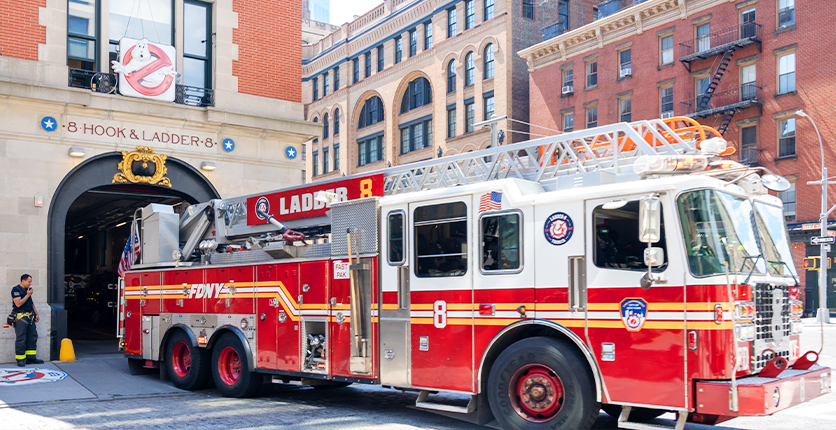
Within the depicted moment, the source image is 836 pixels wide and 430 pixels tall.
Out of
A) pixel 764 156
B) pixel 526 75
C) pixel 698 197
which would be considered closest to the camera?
pixel 698 197

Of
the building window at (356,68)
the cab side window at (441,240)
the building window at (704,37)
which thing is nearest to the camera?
the cab side window at (441,240)

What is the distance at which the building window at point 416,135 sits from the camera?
53094 mm

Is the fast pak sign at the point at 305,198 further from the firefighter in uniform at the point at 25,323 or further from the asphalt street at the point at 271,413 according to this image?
the firefighter in uniform at the point at 25,323

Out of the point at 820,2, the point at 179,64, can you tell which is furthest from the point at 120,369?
the point at 820,2

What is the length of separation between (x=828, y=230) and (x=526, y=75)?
2074cm

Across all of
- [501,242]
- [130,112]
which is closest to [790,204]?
[130,112]

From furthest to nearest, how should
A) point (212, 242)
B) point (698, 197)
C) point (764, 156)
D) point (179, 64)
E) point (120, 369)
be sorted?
point (764, 156) → point (179, 64) → point (120, 369) → point (212, 242) → point (698, 197)

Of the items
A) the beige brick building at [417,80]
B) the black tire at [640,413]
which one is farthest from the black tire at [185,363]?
the beige brick building at [417,80]

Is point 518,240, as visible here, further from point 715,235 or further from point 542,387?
point 715,235

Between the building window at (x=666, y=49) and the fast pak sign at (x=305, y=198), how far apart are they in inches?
1269

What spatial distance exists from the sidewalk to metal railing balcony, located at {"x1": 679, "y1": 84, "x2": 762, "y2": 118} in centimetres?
3027

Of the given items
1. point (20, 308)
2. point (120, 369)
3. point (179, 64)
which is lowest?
point (120, 369)

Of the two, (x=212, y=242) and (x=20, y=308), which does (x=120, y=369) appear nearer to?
(x=20, y=308)

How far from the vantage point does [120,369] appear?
48.8 feet
